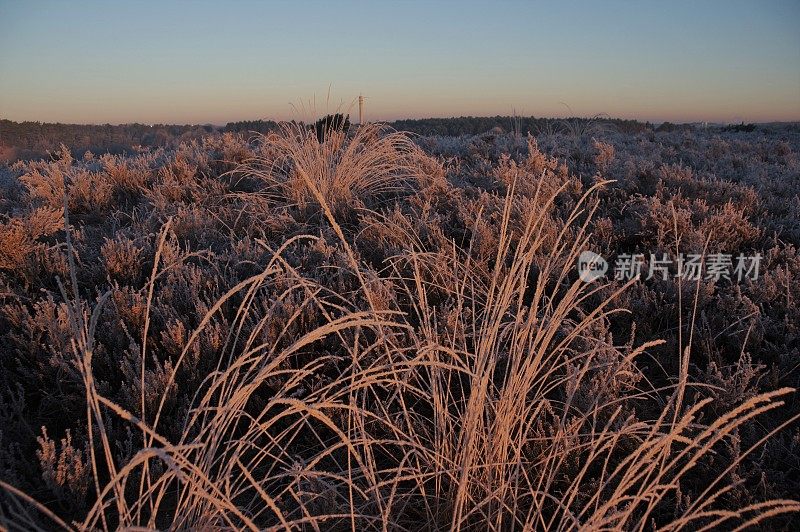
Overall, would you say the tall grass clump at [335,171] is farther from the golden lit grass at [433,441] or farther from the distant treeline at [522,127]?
the distant treeline at [522,127]

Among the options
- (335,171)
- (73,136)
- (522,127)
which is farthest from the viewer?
(73,136)

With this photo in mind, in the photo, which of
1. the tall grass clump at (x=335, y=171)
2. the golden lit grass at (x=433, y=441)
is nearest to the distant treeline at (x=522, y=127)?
the tall grass clump at (x=335, y=171)

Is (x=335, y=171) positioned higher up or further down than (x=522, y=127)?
further down

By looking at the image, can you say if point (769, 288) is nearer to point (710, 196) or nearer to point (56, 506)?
point (710, 196)

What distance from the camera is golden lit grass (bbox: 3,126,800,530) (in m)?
1.51

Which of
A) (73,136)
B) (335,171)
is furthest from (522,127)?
(73,136)

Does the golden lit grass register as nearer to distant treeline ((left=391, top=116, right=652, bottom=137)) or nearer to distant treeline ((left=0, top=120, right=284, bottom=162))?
distant treeline ((left=391, top=116, right=652, bottom=137))

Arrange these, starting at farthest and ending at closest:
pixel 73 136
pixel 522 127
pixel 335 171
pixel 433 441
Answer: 1. pixel 73 136
2. pixel 522 127
3. pixel 335 171
4. pixel 433 441

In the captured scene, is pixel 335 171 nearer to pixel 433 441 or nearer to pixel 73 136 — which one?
pixel 433 441

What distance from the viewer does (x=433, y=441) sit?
87.0 inches

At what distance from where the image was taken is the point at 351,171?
5.62 m

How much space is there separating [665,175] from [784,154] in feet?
20.4

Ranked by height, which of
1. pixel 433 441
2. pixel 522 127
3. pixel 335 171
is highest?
pixel 522 127

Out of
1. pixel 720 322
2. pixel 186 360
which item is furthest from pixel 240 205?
pixel 720 322
